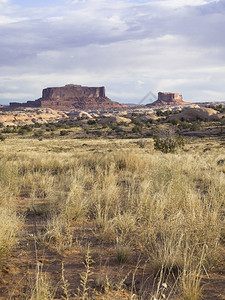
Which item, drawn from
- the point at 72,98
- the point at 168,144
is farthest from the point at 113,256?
the point at 72,98

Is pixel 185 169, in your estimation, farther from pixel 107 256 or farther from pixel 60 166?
pixel 107 256

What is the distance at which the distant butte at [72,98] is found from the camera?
545 feet

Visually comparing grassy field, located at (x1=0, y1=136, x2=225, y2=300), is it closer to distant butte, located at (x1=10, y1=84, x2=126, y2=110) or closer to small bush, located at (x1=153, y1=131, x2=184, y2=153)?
small bush, located at (x1=153, y1=131, x2=184, y2=153)

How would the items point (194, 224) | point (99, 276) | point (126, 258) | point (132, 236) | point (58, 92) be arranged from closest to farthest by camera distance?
1. point (99, 276)
2. point (126, 258)
3. point (194, 224)
4. point (132, 236)
5. point (58, 92)

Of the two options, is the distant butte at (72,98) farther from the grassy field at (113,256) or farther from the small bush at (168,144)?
the grassy field at (113,256)

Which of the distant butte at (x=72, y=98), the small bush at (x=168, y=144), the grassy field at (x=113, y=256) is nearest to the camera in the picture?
the grassy field at (x=113, y=256)

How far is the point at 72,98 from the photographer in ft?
592

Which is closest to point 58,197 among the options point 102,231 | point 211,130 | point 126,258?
point 102,231

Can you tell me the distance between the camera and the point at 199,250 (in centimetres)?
312

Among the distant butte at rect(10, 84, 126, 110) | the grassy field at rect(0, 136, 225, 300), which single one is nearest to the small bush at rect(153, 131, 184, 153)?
the grassy field at rect(0, 136, 225, 300)

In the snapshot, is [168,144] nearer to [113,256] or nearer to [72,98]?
[113,256]

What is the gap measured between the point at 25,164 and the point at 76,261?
7.04 meters

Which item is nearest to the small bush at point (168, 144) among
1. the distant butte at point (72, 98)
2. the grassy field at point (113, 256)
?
the grassy field at point (113, 256)

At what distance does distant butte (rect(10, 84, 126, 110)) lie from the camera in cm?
16625
